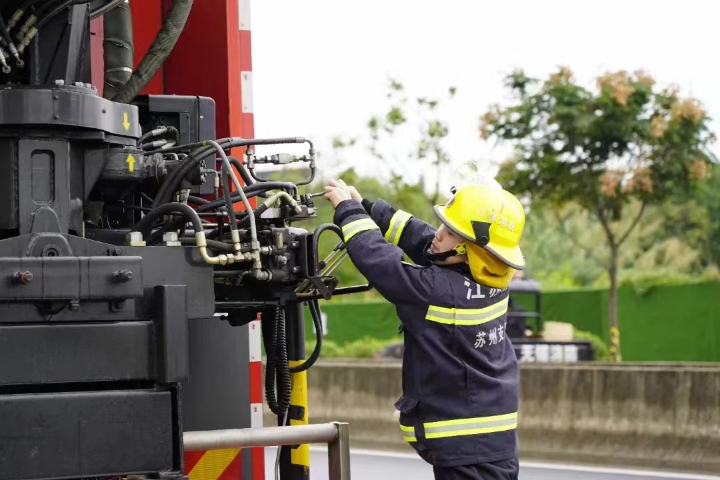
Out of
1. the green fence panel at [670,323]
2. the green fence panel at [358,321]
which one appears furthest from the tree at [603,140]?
the green fence panel at [358,321]

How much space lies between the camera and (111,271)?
11.8ft

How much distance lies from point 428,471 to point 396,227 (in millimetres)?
→ 6500

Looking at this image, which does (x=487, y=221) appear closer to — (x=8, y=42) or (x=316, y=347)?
(x=316, y=347)

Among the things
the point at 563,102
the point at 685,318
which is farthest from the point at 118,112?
the point at 685,318

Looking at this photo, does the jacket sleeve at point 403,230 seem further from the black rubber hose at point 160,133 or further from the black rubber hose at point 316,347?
the black rubber hose at point 160,133

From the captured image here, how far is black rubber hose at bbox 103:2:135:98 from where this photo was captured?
488 centimetres

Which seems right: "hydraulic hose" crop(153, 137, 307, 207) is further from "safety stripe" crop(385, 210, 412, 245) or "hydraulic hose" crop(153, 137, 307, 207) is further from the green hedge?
the green hedge

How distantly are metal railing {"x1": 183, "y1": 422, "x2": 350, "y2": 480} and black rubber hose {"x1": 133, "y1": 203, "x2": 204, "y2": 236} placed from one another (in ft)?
2.18

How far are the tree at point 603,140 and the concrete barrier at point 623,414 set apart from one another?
6.68 m

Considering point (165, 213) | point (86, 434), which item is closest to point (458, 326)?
point (165, 213)

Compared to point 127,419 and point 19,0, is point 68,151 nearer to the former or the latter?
point 19,0

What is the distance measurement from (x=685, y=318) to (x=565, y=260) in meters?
30.1

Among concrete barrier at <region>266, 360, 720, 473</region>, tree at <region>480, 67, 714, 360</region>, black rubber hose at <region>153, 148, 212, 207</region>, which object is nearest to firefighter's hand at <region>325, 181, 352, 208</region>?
black rubber hose at <region>153, 148, 212, 207</region>

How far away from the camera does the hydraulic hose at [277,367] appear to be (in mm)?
4734
